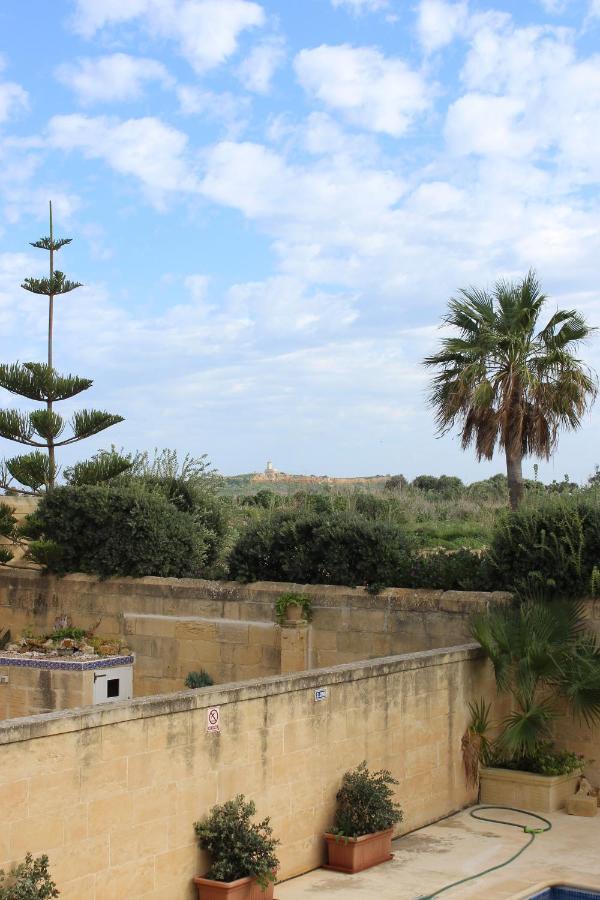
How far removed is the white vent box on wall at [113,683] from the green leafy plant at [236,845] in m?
5.77

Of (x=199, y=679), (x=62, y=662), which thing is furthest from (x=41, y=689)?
(x=199, y=679)

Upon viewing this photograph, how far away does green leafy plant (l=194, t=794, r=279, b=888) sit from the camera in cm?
679

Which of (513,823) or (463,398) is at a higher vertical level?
(463,398)

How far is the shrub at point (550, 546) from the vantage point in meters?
10.3

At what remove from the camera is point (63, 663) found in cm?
1237

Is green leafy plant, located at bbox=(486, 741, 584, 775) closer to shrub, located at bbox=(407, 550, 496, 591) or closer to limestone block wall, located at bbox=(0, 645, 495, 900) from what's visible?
limestone block wall, located at bbox=(0, 645, 495, 900)

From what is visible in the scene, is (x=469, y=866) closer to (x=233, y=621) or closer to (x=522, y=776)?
(x=522, y=776)

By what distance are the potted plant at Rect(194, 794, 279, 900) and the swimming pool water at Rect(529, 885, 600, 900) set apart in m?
1.95

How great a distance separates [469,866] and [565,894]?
30.6 inches

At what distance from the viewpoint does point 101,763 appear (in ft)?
20.6

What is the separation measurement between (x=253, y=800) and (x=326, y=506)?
12.5m

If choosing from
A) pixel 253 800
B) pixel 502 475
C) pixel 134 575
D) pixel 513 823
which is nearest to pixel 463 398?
pixel 134 575

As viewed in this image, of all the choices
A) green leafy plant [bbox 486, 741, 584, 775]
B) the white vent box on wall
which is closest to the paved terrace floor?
green leafy plant [bbox 486, 741, 584, 775]

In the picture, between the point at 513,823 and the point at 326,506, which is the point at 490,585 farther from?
the point at 326,506
